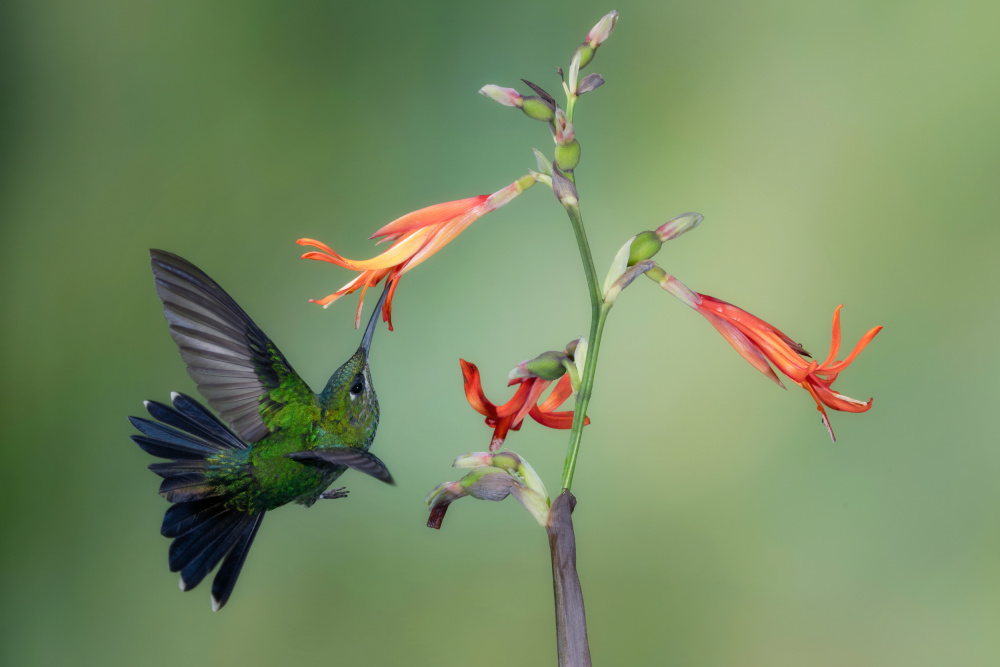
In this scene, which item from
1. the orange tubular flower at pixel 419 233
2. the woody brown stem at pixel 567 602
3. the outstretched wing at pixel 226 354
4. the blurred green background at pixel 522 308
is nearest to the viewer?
the woody brown stem at pixel 567 602

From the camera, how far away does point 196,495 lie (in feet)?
2.36

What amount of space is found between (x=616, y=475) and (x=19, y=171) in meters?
1.17

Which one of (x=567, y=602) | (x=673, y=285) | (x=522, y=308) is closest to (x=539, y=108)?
(x=673, y=285)

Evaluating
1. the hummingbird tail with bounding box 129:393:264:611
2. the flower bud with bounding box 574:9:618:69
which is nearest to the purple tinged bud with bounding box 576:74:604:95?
the flower bud with bounding box 574:9:618:69

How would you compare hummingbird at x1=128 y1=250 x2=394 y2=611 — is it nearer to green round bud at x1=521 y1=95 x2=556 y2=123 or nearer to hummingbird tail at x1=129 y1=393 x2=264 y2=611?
hummingbird tail at x1=129 y1=393 x2=264 y2=611

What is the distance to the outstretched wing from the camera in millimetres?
653

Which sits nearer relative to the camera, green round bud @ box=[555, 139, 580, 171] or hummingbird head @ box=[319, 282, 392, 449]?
green round bud @ box=[555, 139, 580, 171]

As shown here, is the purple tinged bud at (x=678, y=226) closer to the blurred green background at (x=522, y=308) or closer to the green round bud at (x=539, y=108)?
the green round bud at (x=539, y=108)

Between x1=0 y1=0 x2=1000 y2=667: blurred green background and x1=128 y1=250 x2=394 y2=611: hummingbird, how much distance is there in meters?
0.55

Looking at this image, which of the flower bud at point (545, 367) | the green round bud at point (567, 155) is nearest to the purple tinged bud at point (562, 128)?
the green round bud at point (567, 155)

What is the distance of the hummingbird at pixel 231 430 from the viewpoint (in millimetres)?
682

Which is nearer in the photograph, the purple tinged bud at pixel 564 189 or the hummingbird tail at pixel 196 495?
the purple tinged bud at pixel 564 189

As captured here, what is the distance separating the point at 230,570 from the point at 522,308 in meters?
0.76

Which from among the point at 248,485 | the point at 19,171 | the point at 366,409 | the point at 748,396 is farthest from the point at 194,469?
the point at 19,171
